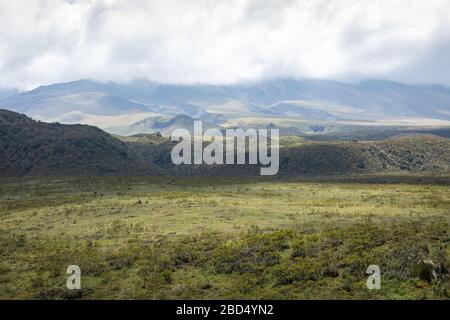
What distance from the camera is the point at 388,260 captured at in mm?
23828

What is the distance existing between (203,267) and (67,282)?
6719 mm

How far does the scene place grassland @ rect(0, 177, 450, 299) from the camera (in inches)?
850

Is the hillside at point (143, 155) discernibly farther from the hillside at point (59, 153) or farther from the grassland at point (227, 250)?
the grassland at point (227, 250)

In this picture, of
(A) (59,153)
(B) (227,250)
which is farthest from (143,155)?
(B) (227,250)

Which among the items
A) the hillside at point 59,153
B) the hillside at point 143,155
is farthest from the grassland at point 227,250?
the hillside at point 143,155

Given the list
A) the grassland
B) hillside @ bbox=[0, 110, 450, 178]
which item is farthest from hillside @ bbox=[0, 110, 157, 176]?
the grassland

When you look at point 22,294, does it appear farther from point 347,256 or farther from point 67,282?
point 347,256

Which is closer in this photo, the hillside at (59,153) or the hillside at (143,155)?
the hillside at (59,153)

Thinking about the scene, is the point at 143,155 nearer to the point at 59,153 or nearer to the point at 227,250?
the point at 59,153

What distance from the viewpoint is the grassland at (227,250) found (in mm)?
21578

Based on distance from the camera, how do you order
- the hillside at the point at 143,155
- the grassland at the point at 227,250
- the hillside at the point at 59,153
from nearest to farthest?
the grassland at the point at 227,250 < the hillside at the point at 59,153 < the hillside at the point at 143,155

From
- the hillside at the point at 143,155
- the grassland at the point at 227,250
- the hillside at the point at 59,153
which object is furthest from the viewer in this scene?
the hillside at the point at 143,155

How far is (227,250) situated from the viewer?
2748 centimetres

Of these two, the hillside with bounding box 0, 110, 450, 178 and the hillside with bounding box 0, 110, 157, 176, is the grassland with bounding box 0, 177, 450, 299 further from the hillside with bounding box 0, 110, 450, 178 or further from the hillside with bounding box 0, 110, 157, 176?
the hillside with bounding box 0, 110, 450, 178
